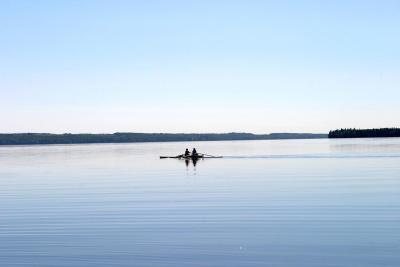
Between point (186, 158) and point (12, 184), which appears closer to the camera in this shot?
point (12, 184)

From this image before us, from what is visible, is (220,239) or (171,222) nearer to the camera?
(220,239)

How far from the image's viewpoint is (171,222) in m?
20.5

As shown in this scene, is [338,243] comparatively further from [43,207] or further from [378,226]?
[43,207]

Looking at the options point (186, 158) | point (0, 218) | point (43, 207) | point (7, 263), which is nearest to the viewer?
point (7, 263)

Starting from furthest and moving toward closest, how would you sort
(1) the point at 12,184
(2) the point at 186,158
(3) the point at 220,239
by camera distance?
(2) the point at 186,158 < (1) the point at 12,184 < (3) the point at 220,239

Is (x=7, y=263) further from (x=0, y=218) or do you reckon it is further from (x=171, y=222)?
(x=0, y=218)

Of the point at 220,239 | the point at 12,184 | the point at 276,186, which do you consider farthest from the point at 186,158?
the point at 220,239

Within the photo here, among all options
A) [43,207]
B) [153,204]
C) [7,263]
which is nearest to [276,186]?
[153,204]

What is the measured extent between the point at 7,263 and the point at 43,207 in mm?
11809

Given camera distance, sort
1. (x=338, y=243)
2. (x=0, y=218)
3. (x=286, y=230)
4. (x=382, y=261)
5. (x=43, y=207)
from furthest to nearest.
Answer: (x=43, y=207) < (x=0, y=218) < (x=286, y=230) < (x=338, y=243) < (x=382, y=261)

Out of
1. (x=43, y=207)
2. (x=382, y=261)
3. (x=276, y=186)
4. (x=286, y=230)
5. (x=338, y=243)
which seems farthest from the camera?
(x=276, y=186)

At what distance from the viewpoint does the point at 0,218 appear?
2272 centimetres

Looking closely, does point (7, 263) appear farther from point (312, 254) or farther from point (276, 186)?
point (276, 186)

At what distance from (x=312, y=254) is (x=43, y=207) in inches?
594
